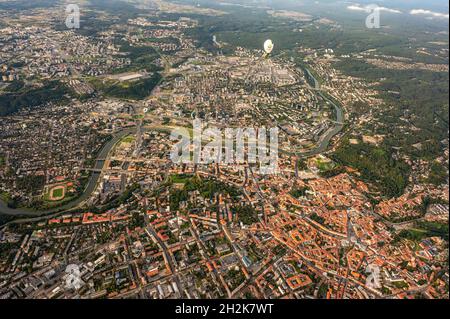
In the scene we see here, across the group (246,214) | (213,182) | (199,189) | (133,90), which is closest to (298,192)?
(246,214)

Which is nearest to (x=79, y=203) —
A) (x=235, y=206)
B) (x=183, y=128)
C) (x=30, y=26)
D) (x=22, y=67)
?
(x=235, y=206)

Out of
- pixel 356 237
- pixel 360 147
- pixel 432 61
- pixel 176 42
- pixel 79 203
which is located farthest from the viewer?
pixel 176 42

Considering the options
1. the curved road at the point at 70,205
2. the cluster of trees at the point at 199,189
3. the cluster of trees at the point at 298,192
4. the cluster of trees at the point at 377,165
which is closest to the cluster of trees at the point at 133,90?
the curved road at the point at 70,205

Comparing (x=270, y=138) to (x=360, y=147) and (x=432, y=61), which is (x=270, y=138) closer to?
(x=360, y=147)

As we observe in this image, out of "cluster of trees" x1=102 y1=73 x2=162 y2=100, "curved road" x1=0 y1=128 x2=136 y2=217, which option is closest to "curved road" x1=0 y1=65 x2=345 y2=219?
"curved road" x1=0 y1=128 x2=136 y2=217
